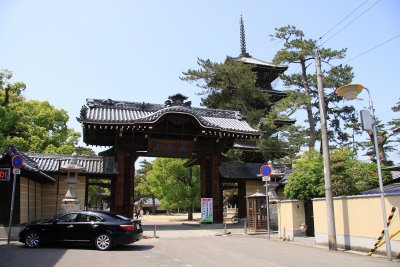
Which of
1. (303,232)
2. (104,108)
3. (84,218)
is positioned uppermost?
(104,108)

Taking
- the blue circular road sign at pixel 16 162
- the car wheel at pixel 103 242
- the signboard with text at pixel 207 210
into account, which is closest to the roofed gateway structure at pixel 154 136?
the signboard with text at pixel 207 210

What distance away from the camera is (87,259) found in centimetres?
991

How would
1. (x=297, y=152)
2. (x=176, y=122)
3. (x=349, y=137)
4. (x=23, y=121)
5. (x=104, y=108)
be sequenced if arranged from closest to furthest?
(x=176, y=122), (x=104, y=108), (x=297, y=152), (x=23, y=121), (x=349, y=137)

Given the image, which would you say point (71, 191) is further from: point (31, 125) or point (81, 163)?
point (31, 125)

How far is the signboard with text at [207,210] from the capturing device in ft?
72.5

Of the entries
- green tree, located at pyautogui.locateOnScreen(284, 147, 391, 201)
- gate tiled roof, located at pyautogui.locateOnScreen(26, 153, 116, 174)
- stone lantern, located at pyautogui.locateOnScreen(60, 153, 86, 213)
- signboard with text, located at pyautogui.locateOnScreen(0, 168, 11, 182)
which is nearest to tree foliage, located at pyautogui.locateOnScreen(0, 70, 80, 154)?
gate tiled roof, located at pyautogui.locateOnScreen(26, 153, 116, 174)

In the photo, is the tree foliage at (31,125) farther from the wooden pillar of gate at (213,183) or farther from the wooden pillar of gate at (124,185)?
the wooden pillar of gate at (213,183)

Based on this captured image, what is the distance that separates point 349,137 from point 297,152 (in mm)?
9560

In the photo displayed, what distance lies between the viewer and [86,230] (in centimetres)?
1207

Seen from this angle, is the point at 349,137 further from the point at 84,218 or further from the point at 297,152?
the point at 84,218

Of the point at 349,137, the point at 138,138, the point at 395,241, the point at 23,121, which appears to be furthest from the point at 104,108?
the point at 349,137

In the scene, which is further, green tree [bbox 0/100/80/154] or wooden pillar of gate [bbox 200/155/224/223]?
green tree [bbox 0/100/80/154]

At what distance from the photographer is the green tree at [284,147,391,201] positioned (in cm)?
1592

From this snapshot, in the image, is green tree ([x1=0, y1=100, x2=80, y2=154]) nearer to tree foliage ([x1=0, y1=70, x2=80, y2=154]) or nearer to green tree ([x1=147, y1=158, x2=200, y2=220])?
tree foliage ([x1=0, y1=70, x2=80, y2=154])
